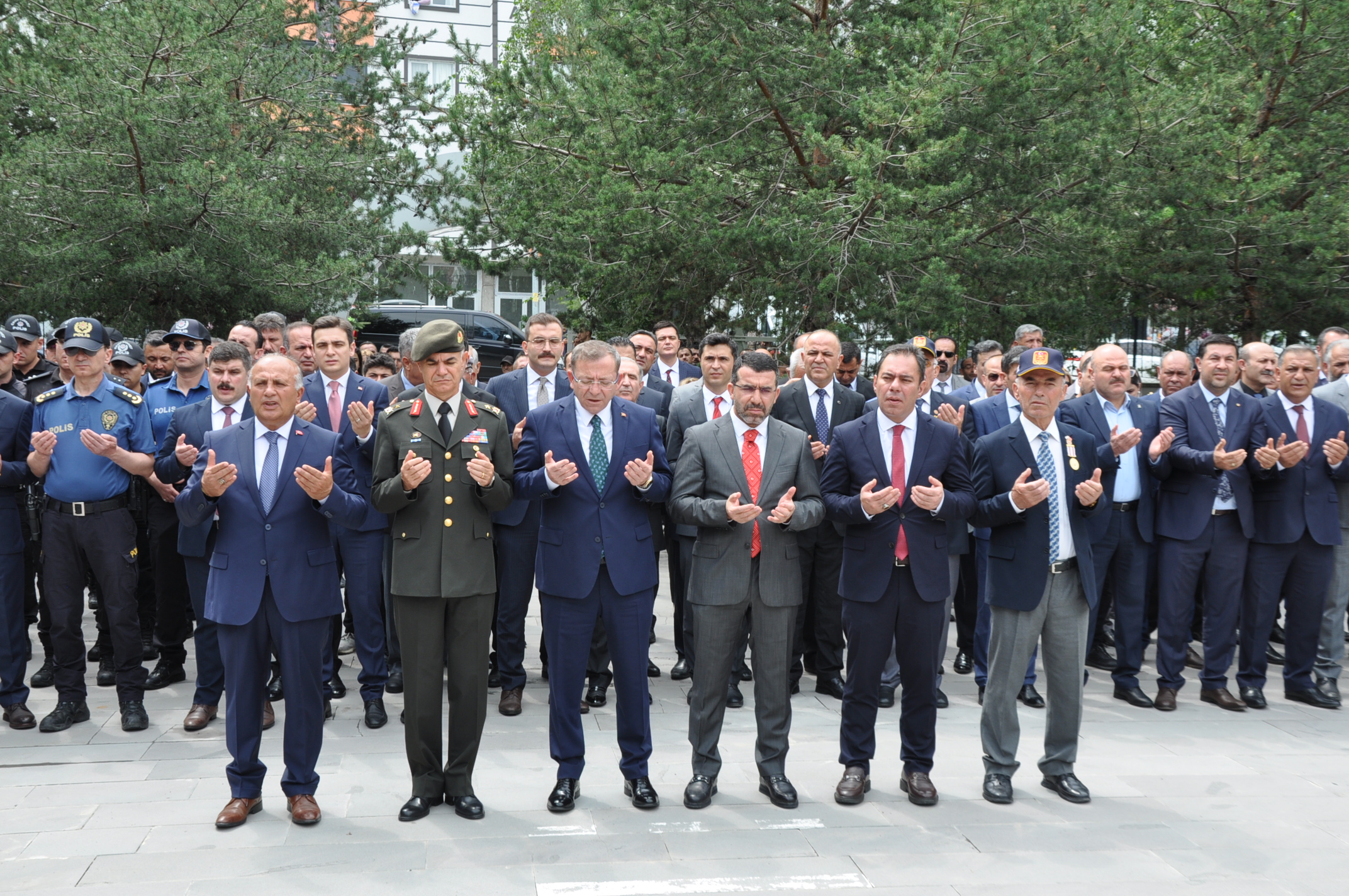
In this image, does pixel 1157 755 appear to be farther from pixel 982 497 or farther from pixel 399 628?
pixel 399 628

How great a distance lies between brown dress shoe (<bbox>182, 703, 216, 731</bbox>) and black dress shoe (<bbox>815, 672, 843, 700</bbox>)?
149 inches

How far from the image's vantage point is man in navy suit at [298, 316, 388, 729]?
20.5ft

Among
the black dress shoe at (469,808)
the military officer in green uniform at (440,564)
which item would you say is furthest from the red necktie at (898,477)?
the black dress shoe at (469,808)

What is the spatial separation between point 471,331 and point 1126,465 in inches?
676

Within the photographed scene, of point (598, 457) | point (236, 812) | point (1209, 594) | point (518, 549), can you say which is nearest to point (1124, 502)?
point (1209, 594)

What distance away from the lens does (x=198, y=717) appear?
599 cm

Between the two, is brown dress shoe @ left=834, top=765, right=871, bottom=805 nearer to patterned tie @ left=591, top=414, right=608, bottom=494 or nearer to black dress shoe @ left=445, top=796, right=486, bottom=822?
black dress shoe @ left=445, top=796, right=486, bottom=822

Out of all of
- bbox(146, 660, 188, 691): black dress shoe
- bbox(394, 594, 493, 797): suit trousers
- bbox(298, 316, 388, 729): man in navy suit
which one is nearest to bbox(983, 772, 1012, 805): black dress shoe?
bbox(394, 594, 493, 797): suit trousers

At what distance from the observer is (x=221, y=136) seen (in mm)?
11188

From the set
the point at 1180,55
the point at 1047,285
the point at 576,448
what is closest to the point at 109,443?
the point at 576,448

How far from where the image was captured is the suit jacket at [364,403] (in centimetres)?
629

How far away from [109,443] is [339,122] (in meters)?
10.1

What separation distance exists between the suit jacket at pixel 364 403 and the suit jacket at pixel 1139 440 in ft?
14.3

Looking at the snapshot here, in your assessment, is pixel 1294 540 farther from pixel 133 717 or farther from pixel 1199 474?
pixel 133 717
